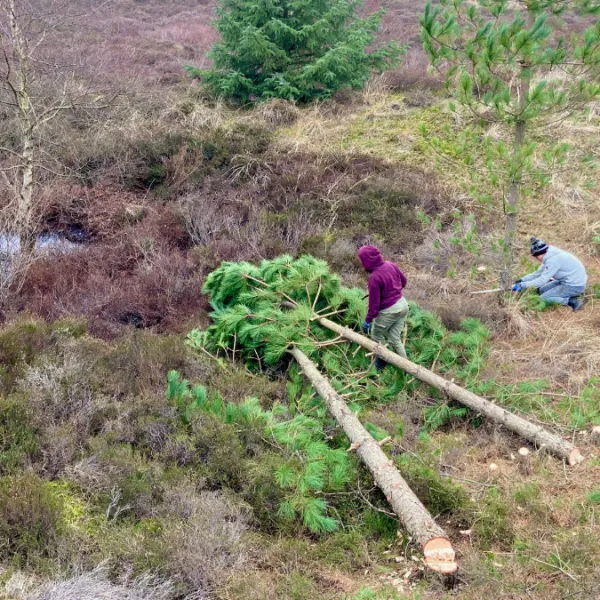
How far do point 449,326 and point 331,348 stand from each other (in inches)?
61.3

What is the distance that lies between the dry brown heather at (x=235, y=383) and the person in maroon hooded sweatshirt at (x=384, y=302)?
79cm

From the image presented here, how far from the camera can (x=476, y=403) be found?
499cm

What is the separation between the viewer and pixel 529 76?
19.3ft

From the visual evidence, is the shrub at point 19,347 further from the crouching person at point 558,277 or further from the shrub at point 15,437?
the crouching person at point 558,277

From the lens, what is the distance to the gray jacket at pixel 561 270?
689cm

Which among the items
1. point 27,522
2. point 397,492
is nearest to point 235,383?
point 397,492

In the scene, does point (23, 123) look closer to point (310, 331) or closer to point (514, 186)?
point (310, 331)

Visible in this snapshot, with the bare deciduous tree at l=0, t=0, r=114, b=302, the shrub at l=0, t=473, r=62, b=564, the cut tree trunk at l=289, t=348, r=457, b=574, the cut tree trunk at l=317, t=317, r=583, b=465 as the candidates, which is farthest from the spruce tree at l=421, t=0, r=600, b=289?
the bare deciduous tree at l=0, t=0, r=114, b=302

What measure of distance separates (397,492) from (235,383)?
2.23 metres

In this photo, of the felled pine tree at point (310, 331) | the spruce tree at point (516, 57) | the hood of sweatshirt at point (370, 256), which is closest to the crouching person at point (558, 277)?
the spruce tree at point (516, 57)

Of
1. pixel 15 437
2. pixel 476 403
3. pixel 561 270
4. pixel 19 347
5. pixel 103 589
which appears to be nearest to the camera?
pixel 103 589

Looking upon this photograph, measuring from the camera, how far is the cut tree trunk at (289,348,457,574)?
3336mm

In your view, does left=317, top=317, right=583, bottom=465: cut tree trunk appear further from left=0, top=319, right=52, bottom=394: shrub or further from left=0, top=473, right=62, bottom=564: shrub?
left=0, top=473, right=62, bottom=564: shrub

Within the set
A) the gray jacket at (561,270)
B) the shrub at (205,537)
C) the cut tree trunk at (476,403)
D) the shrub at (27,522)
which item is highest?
the shrub at (27,522)
